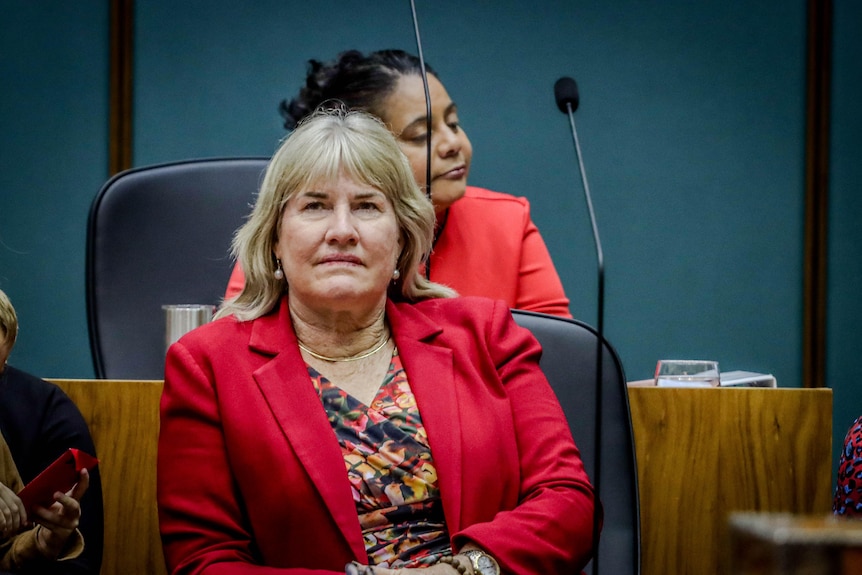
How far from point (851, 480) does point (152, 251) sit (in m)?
1.44

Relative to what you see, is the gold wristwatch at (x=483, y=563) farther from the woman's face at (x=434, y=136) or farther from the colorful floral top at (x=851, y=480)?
the woman's face at (x=434, y=136)

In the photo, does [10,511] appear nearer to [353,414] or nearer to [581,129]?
[353,414]

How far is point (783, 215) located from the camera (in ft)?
10.3

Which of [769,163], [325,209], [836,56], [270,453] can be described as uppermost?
[836,56]

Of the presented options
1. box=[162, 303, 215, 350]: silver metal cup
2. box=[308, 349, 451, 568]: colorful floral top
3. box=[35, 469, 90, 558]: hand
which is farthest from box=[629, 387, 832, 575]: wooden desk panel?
box=[35, 469, 90, 558]: hand

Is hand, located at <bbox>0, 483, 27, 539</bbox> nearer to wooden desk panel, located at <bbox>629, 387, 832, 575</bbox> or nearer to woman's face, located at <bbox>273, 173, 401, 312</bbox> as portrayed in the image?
woman's face, located at <bbox>273, 173, 401, 312</bbox>

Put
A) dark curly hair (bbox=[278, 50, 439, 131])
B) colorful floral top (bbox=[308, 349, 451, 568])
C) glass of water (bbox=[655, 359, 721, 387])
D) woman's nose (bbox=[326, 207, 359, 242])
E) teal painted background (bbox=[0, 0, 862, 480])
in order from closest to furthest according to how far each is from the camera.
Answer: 1. colorful floral top (bbox=[308, 349, 451, 568])
2. woman's nose (bbox=[326, 207, 359, 242])
3. glass of water (bbox=[655, 359, 721, 387])
4. dark curly hair (bbox=[278, 50, 439, 131])
5. teal painted background (bbox=[0, 0, 862, 480])

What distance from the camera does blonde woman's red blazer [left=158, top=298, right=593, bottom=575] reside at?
140 cm

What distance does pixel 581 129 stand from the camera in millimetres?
3152

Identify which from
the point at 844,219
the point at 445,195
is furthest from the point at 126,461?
the point at 844,219

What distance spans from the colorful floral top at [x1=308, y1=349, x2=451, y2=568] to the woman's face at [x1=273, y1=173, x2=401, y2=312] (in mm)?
153

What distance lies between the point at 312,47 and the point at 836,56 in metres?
1.57

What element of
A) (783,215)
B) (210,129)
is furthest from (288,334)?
(783,215)

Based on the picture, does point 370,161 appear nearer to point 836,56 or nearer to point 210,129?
point 210,129
